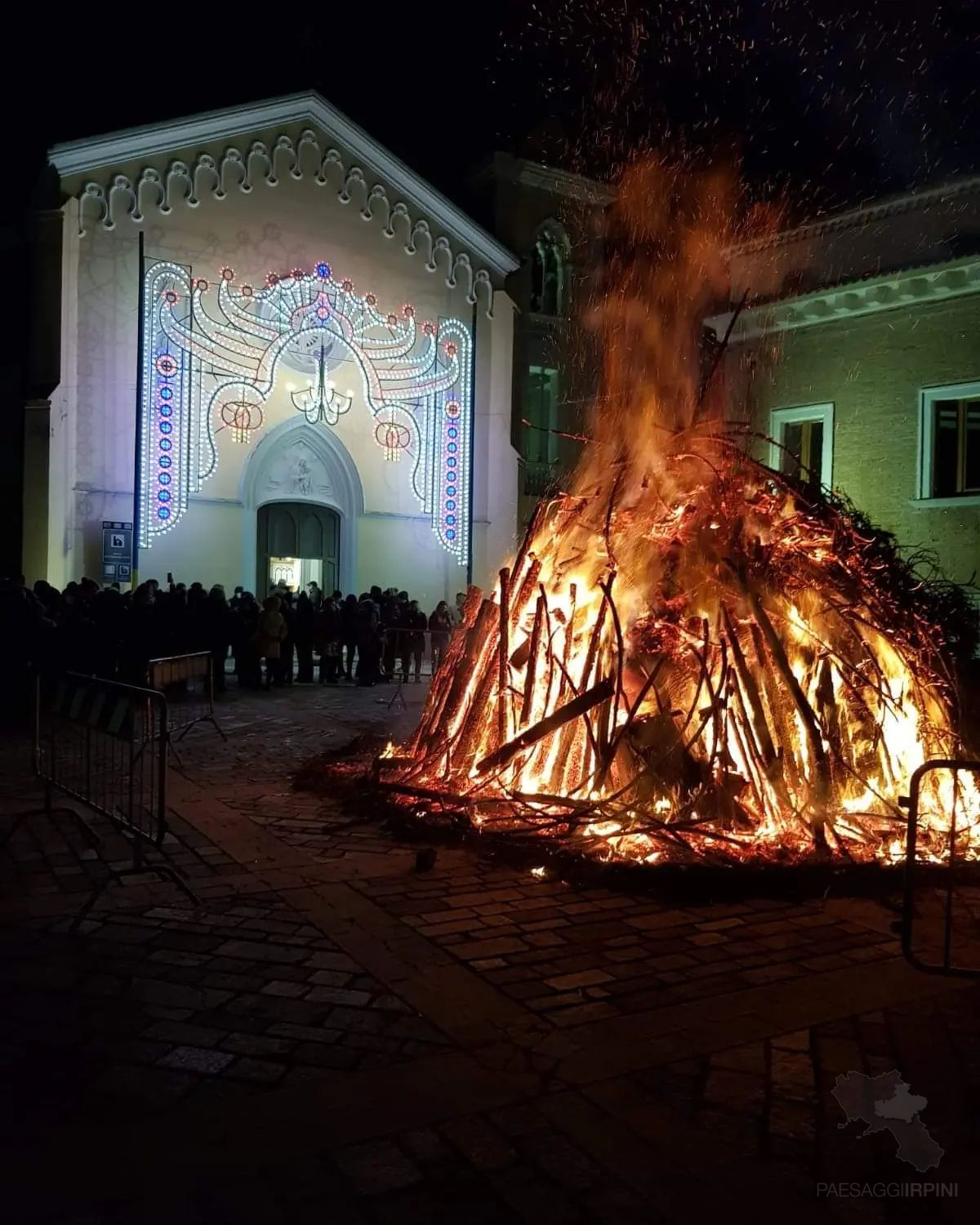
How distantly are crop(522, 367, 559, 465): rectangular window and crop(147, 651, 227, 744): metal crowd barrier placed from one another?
1276 centimetres

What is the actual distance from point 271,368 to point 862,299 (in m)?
11.4

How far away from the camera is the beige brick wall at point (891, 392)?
18000mm

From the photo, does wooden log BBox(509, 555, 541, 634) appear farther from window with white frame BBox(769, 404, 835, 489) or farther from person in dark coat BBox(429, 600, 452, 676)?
window with white frame BBox(769, 404, 835, 489)

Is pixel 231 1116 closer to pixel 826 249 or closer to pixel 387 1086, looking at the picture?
pixel 387 1086

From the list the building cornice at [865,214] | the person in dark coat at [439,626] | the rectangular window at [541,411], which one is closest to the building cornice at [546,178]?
the rectangular window at [541,411]

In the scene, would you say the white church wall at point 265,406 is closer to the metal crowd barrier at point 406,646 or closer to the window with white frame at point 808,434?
the metal crowd barrier at point 406,646

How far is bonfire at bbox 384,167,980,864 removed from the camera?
7.14 metres

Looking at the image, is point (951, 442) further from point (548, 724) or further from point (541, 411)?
point (548, 724)

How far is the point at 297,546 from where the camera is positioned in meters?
22.0

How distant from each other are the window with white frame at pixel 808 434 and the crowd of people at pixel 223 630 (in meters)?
7.31

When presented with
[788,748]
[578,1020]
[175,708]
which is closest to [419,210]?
[175,708]

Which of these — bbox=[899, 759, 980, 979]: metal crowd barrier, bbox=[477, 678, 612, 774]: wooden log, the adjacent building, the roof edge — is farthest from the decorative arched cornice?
bbox=[899, 759, 980, 979]: metal crowd barrier

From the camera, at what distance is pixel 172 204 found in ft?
64.8

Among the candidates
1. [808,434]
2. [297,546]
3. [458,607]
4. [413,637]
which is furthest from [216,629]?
[808,434]
